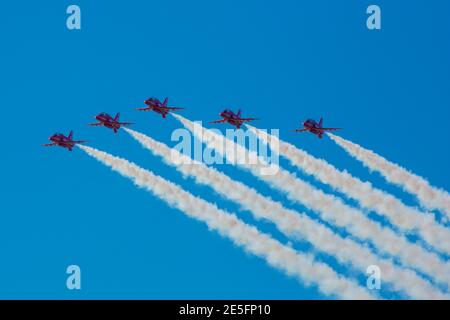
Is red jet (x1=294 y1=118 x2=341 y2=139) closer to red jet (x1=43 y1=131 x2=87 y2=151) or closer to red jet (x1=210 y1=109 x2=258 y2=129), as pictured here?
red jet (x1=210 y1=109 x2=258 y2=129)

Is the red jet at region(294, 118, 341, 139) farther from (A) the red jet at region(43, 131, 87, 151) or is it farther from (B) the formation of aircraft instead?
(A) the red jet at region(43, 131, 87, 151)

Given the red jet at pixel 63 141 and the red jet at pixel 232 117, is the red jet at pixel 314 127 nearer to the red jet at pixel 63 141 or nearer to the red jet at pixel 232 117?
the red jet at pixel 232 117

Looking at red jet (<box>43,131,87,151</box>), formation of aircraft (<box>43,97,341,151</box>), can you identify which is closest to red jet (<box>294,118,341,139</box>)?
formation of aircraft (<box>43,97,341,151</box>)

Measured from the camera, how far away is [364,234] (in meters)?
149

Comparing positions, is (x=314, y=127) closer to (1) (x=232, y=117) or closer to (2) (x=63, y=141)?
(1) (x=232, y=117)

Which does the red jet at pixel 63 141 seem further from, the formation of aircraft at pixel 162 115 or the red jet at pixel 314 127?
the red jet at pixel 314 127

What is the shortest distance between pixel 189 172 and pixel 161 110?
8462 mm

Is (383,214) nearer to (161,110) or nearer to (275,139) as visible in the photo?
(275,139)

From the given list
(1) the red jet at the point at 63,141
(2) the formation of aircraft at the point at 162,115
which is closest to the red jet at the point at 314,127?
(2) the formation of aircraft at the point at 162,115
